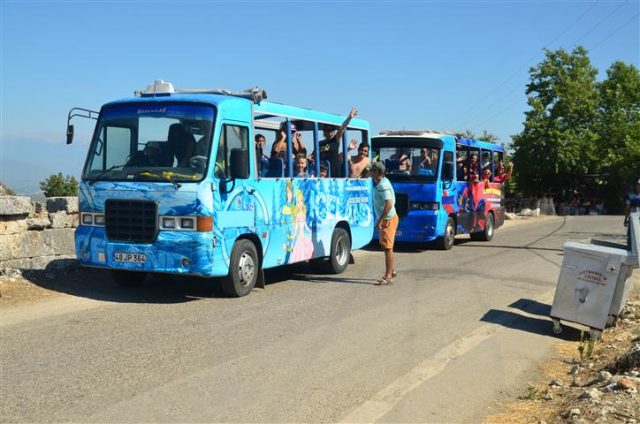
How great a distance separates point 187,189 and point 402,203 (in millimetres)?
8795

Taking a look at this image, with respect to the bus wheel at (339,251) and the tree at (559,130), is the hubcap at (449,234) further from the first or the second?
the tree at (559,130)

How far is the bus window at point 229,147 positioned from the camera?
8.95 metres

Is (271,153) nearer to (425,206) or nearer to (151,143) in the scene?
(151,143)

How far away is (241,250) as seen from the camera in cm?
940

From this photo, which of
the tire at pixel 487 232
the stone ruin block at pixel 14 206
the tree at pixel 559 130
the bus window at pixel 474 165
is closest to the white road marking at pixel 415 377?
the stone ruin block at pixel 14 206

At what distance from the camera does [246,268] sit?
31.4 ft

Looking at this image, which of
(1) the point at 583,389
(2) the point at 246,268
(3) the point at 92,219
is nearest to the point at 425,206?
(2) the point at 246,268

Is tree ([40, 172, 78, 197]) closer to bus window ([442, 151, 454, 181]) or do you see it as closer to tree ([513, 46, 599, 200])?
bus window ([442, 151, 454, 181])

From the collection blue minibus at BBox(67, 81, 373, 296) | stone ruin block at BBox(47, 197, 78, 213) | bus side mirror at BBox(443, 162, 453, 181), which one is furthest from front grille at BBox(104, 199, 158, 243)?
bus side mirror at BBox(443, 162, 453, 181)

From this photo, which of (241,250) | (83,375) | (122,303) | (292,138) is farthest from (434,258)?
(83,375)

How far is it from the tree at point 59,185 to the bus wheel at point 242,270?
17287 millimetres

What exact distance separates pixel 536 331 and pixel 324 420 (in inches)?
167

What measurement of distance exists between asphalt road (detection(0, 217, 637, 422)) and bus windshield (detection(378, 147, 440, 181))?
545cm

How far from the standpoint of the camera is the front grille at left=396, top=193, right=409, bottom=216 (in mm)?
16469
